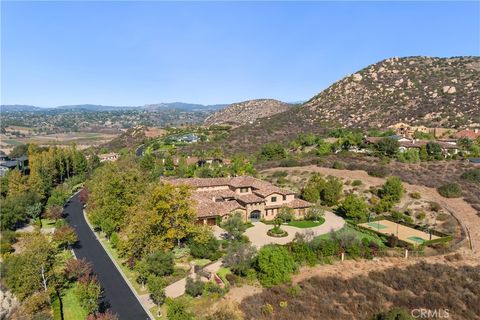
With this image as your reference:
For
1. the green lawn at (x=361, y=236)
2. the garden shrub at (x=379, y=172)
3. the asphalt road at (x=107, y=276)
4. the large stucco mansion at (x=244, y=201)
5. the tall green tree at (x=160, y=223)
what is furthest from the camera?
the garden shrub at (x=379, y=172)

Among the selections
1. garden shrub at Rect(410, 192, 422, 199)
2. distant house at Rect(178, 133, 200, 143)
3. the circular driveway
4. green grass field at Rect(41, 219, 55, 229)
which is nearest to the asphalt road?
green grass field at Rect(41, 219, 55, 229)

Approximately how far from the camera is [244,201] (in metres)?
58.0

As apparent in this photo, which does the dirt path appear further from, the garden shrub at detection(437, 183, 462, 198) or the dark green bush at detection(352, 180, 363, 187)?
the dark green bush at detection(352, 180, 363, 187)

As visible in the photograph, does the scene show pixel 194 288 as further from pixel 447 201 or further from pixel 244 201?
pixel 447 201

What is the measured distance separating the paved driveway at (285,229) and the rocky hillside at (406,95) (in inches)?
3139

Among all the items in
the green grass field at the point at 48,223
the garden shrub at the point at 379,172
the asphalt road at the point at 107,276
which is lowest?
the green grass field at the point at 48,223

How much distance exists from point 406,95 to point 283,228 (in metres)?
105

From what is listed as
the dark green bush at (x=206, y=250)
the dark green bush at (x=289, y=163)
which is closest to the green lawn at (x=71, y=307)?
the dark green bush at (x=206, y=250)

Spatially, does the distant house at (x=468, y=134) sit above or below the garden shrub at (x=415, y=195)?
above

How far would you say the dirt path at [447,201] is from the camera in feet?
158

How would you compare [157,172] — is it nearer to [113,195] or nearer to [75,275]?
[113,195]

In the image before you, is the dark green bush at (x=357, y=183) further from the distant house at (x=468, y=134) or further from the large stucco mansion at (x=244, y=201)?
the distant house at (x=468, y=134)

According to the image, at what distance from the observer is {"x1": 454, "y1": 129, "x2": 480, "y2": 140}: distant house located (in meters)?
105

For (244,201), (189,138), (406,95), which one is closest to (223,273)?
(244,201)
